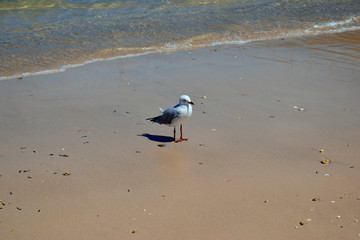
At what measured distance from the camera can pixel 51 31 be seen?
12.3 m

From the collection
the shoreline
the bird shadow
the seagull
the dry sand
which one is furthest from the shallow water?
the seagull

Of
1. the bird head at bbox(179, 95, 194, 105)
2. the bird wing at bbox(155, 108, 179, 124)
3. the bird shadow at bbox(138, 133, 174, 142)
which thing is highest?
the bird head at bbox(179, 95, 194, 105)

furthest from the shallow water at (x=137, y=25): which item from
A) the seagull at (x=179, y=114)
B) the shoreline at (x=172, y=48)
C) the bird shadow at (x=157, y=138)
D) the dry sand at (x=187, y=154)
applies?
the seagull at (x=179, y=114)

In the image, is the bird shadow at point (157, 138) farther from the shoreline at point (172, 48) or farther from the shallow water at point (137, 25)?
the shallow water at point (137, 25)

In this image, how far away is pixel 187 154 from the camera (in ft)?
17.3

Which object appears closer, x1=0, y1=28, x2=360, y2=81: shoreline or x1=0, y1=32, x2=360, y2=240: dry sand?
x1=0, y1=32, x2=360, y2=240: dry sand

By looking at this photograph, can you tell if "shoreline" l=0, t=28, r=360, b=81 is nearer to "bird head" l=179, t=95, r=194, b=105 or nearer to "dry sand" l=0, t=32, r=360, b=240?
"dry sand" l=0, t=32, r=360, b=240

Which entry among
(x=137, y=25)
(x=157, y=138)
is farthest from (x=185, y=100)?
(x=137, y=25)

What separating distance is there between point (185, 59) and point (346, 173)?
5.28 metres

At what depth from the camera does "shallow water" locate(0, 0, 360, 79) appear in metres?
10.1

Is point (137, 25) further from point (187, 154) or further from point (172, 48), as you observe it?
point (187, 154)

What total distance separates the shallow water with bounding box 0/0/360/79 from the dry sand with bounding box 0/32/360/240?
1.61 m

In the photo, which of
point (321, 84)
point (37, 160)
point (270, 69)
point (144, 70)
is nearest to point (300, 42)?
point (270, 69)

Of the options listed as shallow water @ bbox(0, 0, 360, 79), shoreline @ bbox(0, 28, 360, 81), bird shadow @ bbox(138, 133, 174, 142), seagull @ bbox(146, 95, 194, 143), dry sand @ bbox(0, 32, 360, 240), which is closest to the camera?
dry sand @ bbox(0, 32, 360, 240)
